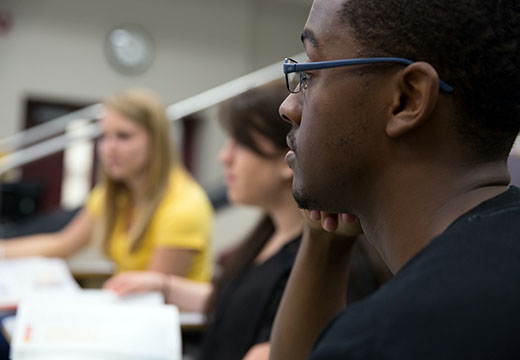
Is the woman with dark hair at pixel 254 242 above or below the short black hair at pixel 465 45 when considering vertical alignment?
below

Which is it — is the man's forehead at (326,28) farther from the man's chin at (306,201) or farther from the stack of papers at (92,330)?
the stack of papers at (92,330)

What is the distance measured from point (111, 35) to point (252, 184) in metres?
5.31

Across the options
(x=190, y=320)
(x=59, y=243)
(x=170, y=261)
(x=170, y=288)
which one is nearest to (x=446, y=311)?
(x=190, y=320)

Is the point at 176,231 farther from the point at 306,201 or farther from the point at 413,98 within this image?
the point at 413,98

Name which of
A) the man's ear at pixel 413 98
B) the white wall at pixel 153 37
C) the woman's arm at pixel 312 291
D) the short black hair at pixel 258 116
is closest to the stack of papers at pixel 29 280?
the short black hair at pixel 258 116

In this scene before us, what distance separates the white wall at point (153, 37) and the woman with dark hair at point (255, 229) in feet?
14.6

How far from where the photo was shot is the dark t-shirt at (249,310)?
1178mm

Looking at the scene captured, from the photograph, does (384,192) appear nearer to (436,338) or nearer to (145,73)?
(436,338)

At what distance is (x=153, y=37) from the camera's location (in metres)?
6.50

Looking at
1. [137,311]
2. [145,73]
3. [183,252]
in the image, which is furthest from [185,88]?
[137,311]

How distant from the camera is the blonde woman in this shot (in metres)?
1.90

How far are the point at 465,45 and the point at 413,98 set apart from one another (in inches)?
2.6

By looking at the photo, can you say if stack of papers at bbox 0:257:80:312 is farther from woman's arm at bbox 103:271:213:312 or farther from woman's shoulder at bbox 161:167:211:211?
woman's shoulder at bbox 161:167:211:211

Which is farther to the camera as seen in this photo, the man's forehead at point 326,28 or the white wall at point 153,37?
the white wall at point 153,37
